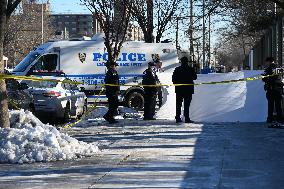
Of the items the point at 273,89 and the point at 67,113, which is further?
the point at 67,113

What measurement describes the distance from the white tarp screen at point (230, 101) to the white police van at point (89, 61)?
24.1ft

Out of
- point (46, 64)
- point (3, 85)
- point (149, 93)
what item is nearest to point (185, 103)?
point (149, 93)

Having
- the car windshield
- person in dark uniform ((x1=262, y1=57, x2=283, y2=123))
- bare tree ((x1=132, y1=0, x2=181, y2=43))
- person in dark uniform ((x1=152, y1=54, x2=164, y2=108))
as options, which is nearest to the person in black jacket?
person in dark uniform ((x1=262, y1=57, x2=283, y2=123))

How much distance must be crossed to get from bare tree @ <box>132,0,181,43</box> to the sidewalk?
1916 cm

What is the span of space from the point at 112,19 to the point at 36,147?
19.7 m

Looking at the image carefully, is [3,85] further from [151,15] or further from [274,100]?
[151,15]

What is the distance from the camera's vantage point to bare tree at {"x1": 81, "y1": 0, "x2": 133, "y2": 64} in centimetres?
2723

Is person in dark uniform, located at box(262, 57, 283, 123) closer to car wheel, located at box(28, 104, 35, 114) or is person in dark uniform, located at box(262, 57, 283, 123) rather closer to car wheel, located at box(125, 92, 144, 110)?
car wheel, located at box(28, 104, 35, 114)

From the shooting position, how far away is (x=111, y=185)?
343 inches

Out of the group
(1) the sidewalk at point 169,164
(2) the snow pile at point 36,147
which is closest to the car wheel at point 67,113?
(1) the sidewalk at point 169,164

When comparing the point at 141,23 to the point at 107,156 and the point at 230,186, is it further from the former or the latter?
the point at 230,186

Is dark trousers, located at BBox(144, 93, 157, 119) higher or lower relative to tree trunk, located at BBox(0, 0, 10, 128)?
lower

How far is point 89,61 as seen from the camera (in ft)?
90.0

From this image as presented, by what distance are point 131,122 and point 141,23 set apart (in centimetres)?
1652
